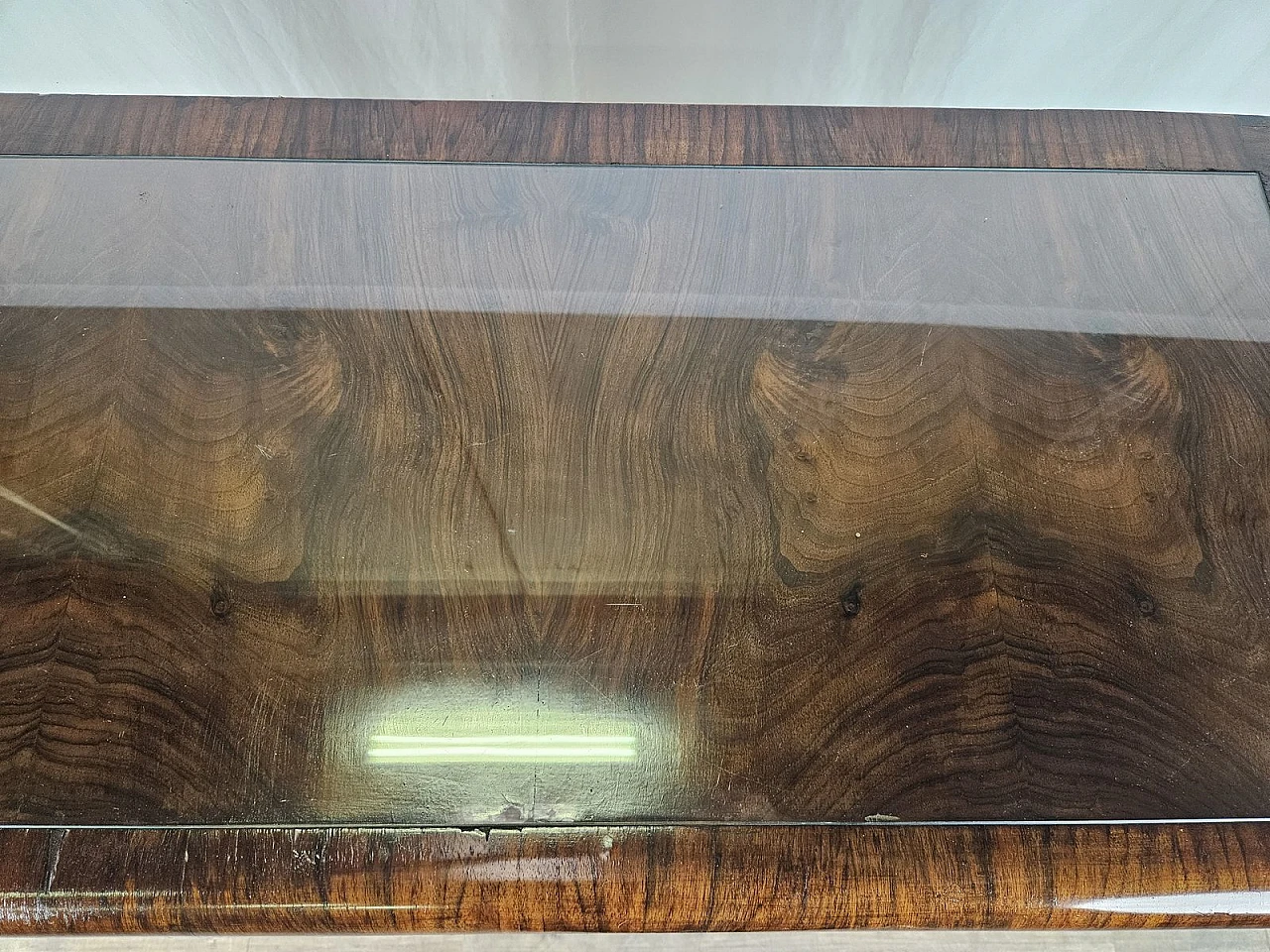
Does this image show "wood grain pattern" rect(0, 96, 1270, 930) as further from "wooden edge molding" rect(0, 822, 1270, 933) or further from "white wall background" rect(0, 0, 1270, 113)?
"white wall background" rect(0, 0, 1270, 113)

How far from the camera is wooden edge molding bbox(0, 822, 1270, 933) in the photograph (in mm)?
377

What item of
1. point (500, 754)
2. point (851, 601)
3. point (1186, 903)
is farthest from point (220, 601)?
point (1186, 903)

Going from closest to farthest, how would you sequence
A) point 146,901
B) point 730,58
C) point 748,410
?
point 146,901, point 748,410, point 730,58

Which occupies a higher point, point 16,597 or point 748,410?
point 748,410

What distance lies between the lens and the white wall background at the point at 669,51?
0.78 metres

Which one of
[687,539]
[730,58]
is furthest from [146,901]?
[730,58]

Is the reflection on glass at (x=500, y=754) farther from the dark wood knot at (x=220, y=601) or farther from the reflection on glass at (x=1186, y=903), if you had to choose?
the reflection on glass at (x=1186, y=903)

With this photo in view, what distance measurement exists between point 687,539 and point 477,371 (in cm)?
14

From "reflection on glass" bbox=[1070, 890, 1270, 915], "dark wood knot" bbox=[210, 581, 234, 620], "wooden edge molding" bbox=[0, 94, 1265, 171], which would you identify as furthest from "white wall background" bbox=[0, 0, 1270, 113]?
"reflection on glass" bbox=[1070, 890, 1270, 915]

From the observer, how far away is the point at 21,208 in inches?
20.4

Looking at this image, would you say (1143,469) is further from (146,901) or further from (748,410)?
(146,901)

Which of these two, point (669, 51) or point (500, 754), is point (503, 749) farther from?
point (669, 51)

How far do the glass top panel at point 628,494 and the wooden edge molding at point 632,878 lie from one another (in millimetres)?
11

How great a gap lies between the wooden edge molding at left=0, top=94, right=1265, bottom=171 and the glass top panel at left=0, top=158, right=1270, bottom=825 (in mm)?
13
